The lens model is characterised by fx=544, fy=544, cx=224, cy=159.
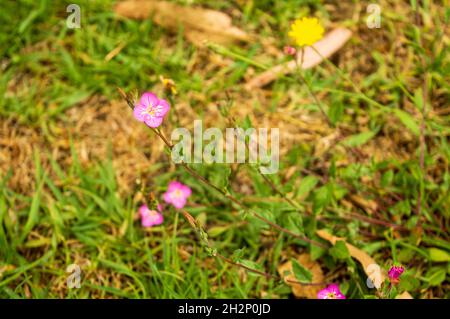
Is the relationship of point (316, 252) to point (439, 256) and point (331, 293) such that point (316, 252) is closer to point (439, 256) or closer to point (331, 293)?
point (331, 293)

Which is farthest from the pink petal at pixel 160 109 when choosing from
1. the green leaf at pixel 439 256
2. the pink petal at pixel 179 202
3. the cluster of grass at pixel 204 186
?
the green leaf at pixel 439 256

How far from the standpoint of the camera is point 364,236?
8.56ft

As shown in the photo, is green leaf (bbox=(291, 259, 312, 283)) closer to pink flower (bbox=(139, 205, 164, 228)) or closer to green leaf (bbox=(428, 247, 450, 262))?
green leaf (bbox=(428, 247, 450, 262))

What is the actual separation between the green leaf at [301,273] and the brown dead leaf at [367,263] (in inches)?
7.6

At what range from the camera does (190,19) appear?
3215 mm

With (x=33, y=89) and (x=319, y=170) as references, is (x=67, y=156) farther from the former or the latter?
(x=319, y=170)

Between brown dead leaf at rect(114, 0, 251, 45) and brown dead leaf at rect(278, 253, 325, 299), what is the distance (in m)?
1.36

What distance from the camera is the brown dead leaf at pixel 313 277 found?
2.47 m

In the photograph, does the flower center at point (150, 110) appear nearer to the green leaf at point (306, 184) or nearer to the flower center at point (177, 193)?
the flower center at point (177, 193)
